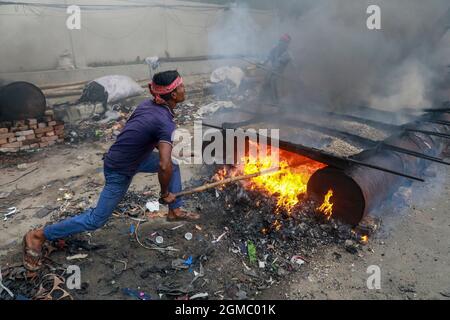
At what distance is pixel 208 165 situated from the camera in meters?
5.92

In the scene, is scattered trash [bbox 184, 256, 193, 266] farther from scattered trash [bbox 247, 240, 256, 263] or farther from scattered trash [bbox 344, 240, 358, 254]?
scattered trash [bbox 344, 240, 358, 254]

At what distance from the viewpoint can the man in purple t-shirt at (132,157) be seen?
330 cm

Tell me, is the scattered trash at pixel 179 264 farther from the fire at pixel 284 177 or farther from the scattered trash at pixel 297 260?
the fire at pixel 284 177

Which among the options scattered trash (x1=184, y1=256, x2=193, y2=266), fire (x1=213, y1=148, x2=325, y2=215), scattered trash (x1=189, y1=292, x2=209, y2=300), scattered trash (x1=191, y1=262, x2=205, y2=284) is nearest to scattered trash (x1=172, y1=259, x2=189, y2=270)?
scattered trash (x1=184, y1=256, x2=193, y2=266)

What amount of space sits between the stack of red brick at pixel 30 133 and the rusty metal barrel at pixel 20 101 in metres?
0.14

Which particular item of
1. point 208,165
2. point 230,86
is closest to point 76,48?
point 230,86

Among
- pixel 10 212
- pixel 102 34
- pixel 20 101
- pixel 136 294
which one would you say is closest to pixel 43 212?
pixel 10 212

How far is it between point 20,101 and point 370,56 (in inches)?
325

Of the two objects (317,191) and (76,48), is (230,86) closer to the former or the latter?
(76,48)

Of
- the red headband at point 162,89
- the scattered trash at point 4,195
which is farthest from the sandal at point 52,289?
the scattered trash at point 4,195

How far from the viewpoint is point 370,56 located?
8445mm

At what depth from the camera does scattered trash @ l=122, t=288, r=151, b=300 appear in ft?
10.6
